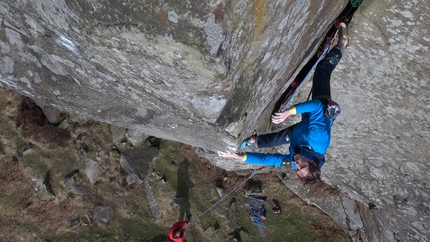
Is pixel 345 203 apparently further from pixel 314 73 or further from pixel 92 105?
pixel 92 105

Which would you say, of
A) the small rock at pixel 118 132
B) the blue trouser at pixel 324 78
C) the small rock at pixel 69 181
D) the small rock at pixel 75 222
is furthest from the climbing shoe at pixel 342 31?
the small rock at pixel 75 222

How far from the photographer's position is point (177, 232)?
31.2 feet

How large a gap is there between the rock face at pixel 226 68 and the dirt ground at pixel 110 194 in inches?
131

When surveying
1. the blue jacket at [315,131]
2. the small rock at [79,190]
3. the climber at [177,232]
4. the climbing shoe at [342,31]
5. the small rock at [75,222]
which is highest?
the climbing shoe at [342,31]

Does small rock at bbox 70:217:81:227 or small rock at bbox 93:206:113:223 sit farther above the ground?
small rock at bbox 93:206:113:223

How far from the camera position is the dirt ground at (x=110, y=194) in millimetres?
10227

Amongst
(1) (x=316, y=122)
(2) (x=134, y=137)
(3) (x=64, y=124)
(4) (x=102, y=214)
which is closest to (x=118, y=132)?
(2) (x=134, y=137)

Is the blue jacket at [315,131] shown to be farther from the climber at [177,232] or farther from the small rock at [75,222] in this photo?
the small rock at [75,222]

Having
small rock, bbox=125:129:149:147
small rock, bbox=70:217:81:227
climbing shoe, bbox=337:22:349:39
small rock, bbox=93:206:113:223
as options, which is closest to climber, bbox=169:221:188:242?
small rock, bbox=93:206:113:223

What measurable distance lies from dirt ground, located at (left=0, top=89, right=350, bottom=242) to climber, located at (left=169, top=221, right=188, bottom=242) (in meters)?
0.51

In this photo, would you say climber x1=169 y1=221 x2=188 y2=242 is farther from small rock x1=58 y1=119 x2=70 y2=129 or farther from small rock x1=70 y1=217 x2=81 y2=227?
small rock x1=58 y1=119 x2=70 y2=129

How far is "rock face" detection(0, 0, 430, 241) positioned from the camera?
3.07 metres

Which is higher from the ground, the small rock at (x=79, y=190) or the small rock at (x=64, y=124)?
the small rock at (x=64, y=124)

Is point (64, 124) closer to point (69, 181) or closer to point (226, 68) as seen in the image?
point (69, 181)
